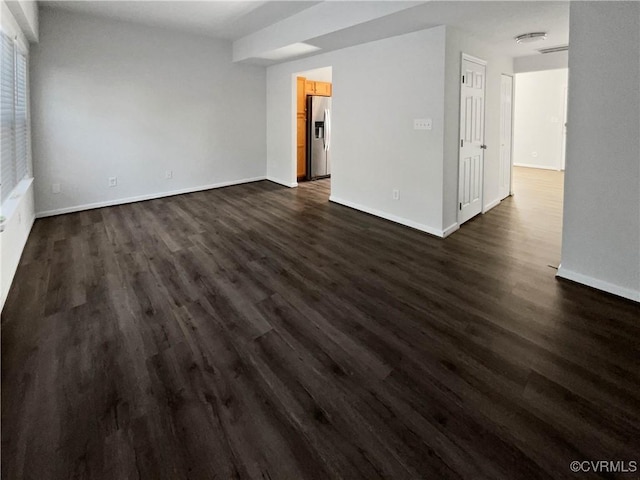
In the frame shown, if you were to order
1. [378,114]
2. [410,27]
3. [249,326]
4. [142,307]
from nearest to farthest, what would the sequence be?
[249,326] → [142,307] → [410,27] → [378,114]

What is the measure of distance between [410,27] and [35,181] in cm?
522

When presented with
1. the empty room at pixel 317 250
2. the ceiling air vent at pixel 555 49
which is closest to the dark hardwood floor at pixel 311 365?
the empty room at pixel 317 250

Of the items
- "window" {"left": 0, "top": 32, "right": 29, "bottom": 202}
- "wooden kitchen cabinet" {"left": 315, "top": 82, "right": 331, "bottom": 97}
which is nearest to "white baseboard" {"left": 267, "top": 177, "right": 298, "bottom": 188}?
"wooden kitchen cabinet" {"left": 315, "top": 82, "right": 331, "bottom": 97}

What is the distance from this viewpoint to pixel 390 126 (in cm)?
457

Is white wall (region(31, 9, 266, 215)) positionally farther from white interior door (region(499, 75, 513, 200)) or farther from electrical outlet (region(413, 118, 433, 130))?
white interior door (region(499, 75, 513, 200))

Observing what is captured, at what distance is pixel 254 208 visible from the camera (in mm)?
5504

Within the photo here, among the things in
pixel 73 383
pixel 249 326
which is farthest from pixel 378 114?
pixel 73 383

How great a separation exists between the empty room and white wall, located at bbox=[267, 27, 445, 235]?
0.03 metres

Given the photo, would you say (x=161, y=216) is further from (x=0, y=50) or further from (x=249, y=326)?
(x=249, y=326)

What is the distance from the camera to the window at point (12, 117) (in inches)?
125

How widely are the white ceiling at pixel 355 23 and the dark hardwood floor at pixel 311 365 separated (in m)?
2.30

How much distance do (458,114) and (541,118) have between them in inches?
267

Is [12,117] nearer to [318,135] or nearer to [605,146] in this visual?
[318,135]

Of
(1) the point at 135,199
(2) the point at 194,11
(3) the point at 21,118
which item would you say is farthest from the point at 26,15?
(1) the point at 135,199
